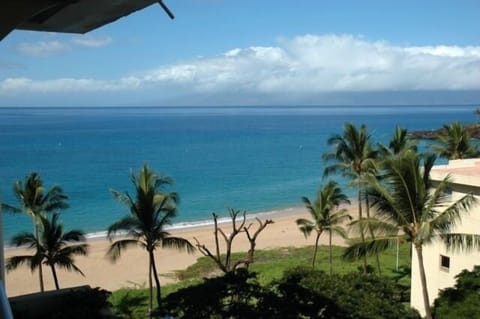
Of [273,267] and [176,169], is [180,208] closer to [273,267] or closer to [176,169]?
[273,267]

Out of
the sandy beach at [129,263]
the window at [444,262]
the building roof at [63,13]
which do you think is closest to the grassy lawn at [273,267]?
the sandy beach at [129,263]

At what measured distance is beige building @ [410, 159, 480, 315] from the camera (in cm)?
1304

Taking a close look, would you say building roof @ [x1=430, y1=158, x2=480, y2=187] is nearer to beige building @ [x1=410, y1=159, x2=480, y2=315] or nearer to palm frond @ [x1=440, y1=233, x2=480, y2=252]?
beige building @ [x1=410, y1=159, x2=480, y2=315]

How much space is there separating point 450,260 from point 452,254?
0.78ft

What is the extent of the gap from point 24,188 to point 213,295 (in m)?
13.7

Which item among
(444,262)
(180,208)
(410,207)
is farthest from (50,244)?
(180,208)

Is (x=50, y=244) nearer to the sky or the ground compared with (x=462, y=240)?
nearer to the ground

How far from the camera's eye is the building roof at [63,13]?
3949 millimetres

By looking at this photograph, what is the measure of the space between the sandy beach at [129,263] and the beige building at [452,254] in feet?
43.9

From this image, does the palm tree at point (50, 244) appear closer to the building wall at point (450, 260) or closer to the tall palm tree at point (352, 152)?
the building wall at point (450, 260)

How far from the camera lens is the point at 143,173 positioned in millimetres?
18750

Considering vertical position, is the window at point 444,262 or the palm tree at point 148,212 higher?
the palm tree at point 148,212

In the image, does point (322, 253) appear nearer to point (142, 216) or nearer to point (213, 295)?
point (142, 216)

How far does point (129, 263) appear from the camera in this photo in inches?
1125
